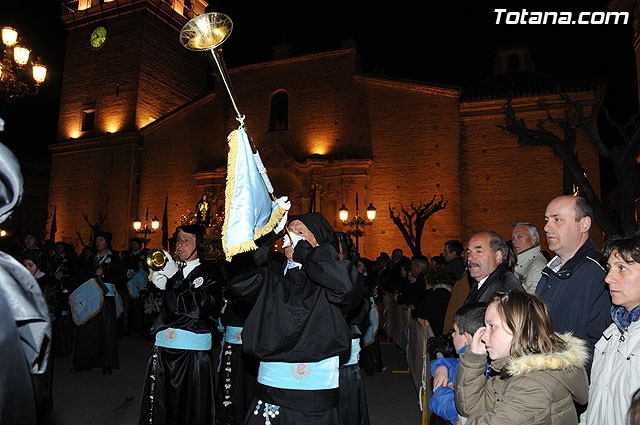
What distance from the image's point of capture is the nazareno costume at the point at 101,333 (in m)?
8.46

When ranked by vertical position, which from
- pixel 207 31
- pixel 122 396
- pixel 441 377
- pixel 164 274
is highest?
pixel 207 31

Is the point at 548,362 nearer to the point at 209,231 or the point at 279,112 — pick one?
the point at 209,231

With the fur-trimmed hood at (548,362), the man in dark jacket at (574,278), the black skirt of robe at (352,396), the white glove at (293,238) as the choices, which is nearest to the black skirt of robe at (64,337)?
the black skirt of robe at (352,396)

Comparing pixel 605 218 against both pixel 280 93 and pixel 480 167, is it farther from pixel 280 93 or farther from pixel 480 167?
pixel 280 93

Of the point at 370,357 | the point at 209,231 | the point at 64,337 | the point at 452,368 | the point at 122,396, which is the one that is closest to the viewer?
the point at 452,368

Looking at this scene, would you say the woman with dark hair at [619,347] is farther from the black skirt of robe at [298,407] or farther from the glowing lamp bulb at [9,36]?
the glowing lamp bulb at [9,36]

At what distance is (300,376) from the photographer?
3018 millimetres

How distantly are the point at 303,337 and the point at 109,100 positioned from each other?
1135 inches

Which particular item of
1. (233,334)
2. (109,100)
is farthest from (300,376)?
(109,100)

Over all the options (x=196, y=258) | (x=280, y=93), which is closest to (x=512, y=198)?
(x=280, y=93)

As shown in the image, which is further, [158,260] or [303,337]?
[158,260]

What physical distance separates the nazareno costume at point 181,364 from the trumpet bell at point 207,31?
2.69m

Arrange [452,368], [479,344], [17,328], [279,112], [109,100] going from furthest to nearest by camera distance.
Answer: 1. [109,100]
2. [279,112]
3. [452,368]
4. [479,344]
5. [17,328]

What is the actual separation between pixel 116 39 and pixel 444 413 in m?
30.9
